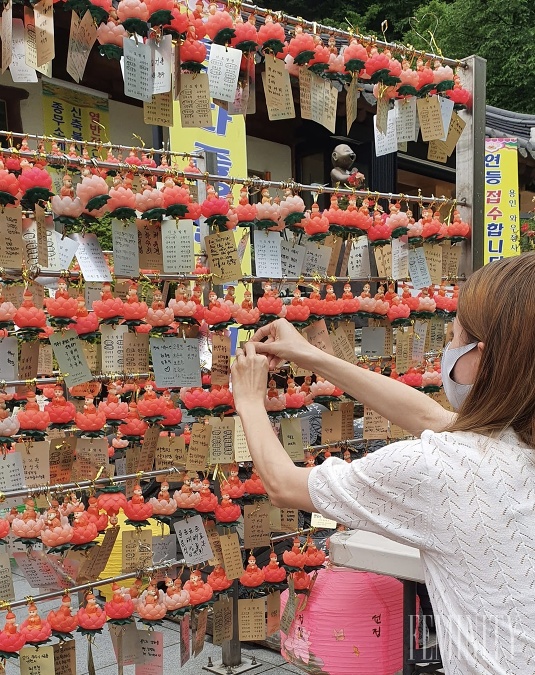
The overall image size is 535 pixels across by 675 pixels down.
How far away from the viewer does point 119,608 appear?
2.84m

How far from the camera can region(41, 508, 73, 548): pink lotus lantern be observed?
267 cm

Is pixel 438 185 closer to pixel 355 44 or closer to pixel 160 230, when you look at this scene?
pixel 355 44

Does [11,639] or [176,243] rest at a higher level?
[176,243]

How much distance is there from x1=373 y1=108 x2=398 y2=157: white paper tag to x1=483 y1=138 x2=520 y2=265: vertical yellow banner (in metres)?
5.35

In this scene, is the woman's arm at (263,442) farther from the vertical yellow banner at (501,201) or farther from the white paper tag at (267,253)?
the vertical yellow banner at (501,201)

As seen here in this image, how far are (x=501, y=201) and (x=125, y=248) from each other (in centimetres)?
718

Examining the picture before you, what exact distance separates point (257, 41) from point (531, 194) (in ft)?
39.4

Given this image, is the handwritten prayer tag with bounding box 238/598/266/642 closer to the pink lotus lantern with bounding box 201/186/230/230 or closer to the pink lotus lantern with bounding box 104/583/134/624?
the pink lotus lantern with bounding box 104/583/134/624

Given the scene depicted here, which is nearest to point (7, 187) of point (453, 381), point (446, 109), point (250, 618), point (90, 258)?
point (90, 258)

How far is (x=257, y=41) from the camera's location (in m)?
3.08

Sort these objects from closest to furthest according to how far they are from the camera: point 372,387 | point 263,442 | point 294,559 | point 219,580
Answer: point 263,442, point 372,387, point 219,580, point 294,559

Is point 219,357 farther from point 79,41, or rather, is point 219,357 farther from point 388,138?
point 388,138

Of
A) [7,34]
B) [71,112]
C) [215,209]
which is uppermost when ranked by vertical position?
[71,112]

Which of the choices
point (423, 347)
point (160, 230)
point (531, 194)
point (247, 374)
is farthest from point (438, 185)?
point (247, 374)
